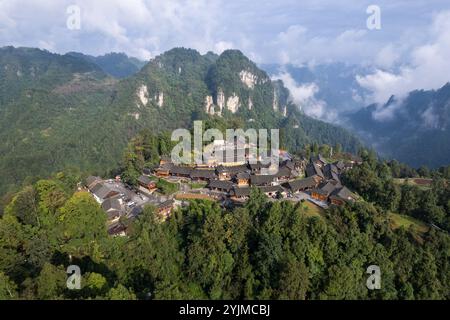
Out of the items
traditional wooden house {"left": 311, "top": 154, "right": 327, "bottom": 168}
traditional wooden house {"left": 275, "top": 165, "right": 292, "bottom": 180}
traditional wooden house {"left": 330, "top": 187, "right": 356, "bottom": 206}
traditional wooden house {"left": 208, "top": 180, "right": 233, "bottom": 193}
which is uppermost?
traditional wooden house {"left": 311, "top": 154, "right": 327, "bottom": 168}

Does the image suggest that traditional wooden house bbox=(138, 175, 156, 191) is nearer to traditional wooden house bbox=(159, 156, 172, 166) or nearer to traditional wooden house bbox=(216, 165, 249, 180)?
traditional wooden house bbox=(159, 156, 172, 166)

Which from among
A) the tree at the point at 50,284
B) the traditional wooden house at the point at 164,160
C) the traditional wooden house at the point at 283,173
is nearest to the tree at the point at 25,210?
the tree at the point at 50,284

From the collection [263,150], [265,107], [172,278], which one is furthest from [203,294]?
[265,107]

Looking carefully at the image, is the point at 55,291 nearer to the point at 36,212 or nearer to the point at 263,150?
the point at 36,212

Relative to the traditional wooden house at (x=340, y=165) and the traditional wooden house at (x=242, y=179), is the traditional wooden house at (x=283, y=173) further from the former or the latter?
the traditional wooden house at (x=340, y=165)

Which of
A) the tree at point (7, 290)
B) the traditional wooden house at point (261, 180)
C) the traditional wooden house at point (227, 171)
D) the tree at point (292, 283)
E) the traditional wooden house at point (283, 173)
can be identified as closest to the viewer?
the tree at point (7, 290)

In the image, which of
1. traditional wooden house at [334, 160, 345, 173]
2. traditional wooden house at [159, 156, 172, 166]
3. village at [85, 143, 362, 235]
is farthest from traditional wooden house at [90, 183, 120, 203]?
traditional wooden house at [334, 160, 345, 173]
